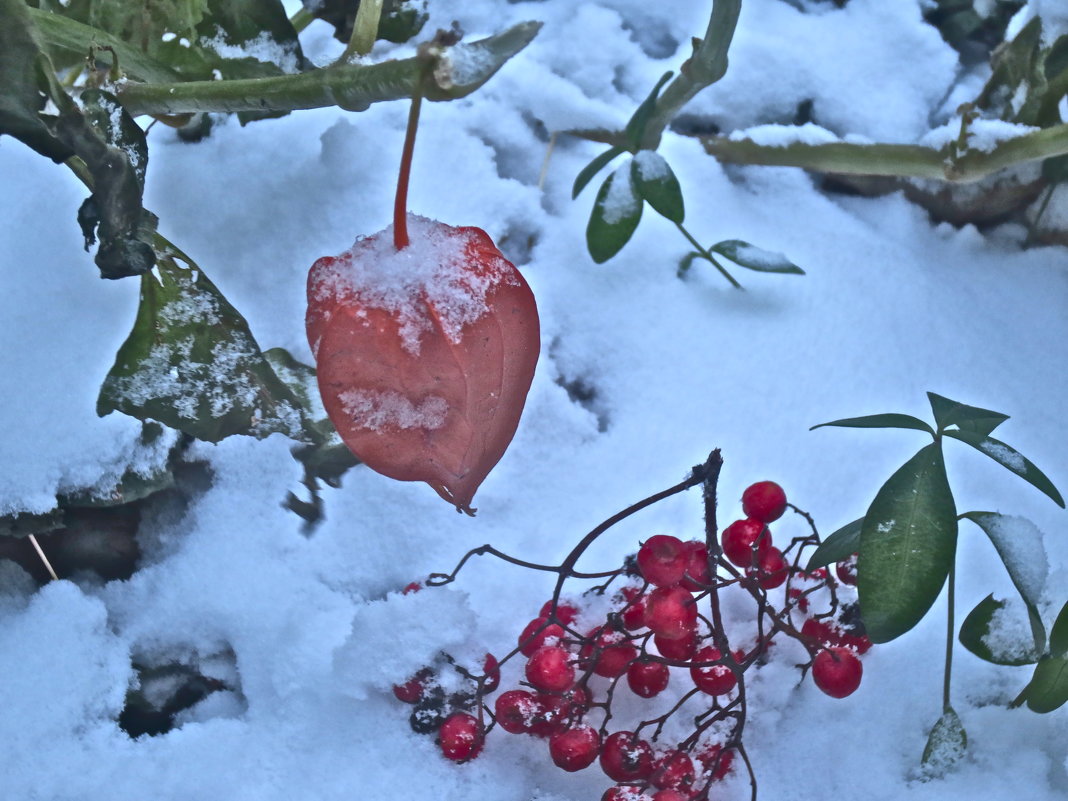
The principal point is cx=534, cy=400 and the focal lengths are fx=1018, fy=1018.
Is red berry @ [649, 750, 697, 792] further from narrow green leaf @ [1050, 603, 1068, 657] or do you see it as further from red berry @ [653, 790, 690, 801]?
narrow green leaf @ [1050, 603, 1068, 657]

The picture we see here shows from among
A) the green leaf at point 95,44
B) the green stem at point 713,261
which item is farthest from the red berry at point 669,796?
the green leaf at point 95,44

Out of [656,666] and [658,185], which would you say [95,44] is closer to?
[658,185]

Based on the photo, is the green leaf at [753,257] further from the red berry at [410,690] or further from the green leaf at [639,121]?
the red berry at [410,690]

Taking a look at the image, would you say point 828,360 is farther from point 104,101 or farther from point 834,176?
point 104,101

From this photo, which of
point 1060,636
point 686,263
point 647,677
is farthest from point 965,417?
point 686,263

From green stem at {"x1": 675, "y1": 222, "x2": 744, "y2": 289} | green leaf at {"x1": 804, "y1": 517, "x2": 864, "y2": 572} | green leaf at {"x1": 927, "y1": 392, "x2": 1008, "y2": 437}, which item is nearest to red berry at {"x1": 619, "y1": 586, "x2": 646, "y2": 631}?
green leaf at {"x1": 804, "y1": 517, "x2": 864, "y2": 572}

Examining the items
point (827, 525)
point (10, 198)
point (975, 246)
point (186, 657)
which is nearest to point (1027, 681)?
point (827, 525)

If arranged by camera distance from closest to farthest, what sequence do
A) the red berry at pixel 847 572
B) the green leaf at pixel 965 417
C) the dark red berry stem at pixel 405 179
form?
the dark red berry stem at pixel 405 179, the green leaf at pixel 965 417, the red berry at pixel 847 572
